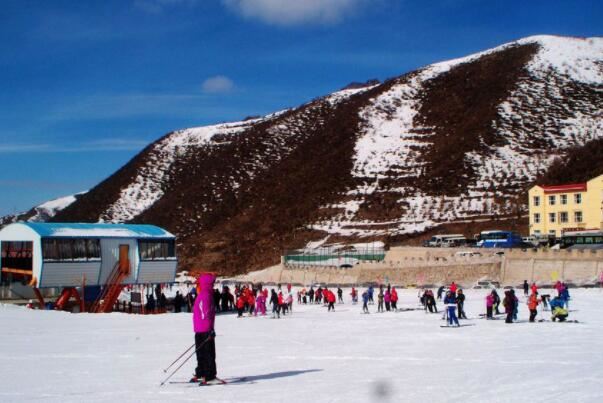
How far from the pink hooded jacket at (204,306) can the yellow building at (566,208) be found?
5105 cm

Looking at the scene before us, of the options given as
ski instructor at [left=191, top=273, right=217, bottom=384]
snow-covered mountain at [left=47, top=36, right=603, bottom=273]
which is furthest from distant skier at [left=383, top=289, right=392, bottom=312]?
snow-covered mountain at [left=47, top=36, right=603, bottom=273]

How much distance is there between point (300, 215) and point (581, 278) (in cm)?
4749

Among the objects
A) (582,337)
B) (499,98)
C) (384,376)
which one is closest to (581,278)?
(582,337)

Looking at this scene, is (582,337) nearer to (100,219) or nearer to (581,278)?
(581,278)

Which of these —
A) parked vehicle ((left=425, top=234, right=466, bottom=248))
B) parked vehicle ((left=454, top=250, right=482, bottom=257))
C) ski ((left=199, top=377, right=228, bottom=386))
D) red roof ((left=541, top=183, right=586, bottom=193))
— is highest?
red roof ((left=541, top=183, right=586, bottom=193))

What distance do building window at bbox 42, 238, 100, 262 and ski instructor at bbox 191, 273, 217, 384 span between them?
21692 millimetres

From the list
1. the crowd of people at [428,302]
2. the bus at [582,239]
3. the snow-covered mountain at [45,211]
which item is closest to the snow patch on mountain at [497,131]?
the bus at [582,239]

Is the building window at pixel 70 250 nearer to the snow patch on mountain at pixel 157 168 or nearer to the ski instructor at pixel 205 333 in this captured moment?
the ski instructor at pixel 205 333

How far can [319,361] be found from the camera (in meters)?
13.8

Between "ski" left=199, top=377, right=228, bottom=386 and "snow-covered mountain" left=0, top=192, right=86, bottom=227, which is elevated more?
"snow-covered mountain" left=0, top=192, right=86, bottom=227

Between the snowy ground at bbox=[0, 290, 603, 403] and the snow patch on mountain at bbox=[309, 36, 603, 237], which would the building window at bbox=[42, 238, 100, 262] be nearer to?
the snowy ground at bbox=[0, 290, 603, 403]

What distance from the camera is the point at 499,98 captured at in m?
105

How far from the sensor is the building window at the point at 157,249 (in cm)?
3447

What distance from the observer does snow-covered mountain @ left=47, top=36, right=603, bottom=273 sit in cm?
8150
